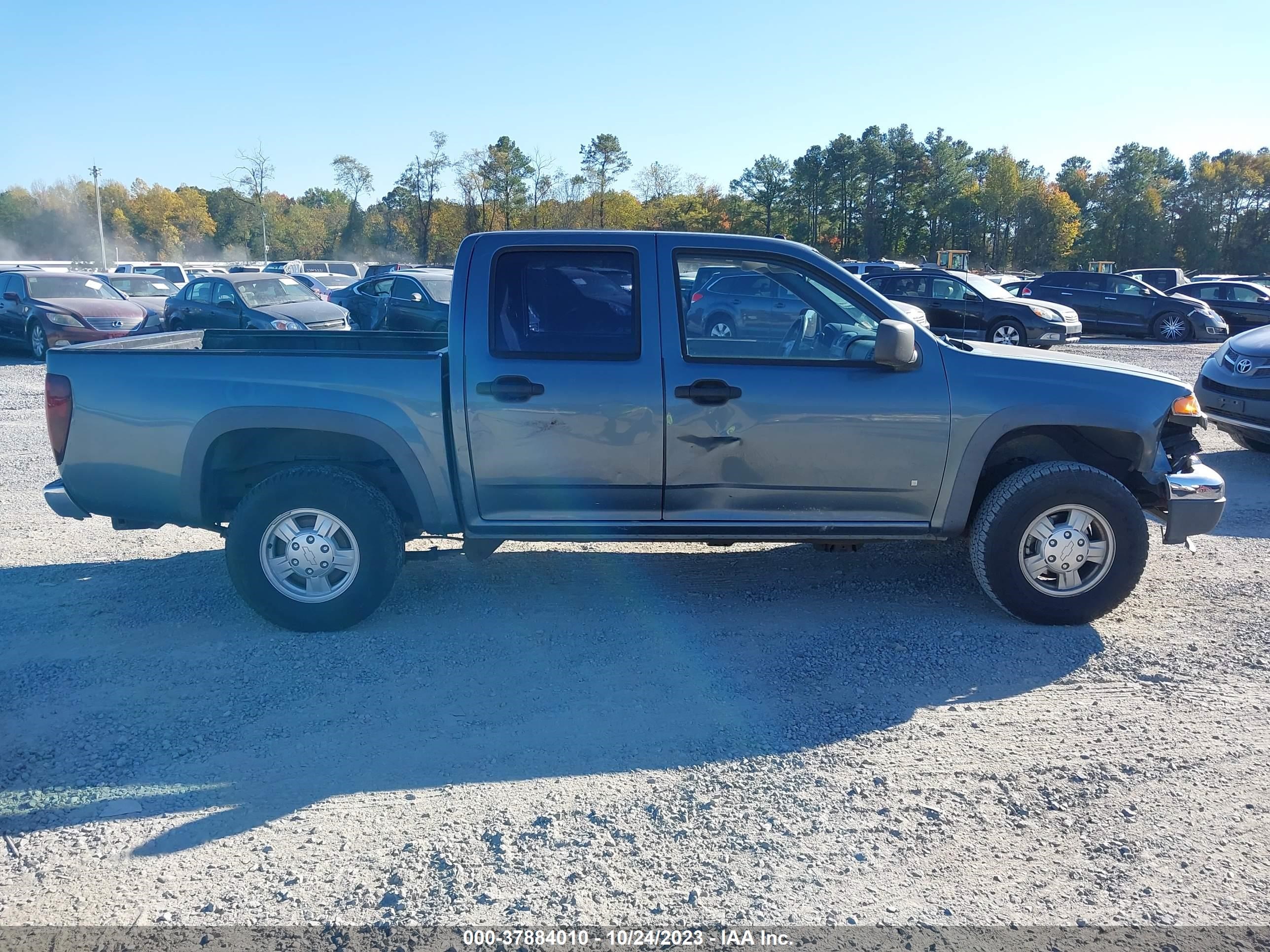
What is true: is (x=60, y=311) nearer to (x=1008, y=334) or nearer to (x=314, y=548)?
(x=314, y=548)

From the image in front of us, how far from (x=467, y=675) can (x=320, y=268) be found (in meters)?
46.0

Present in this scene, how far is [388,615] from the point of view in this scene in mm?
5348

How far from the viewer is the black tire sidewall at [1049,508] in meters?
4.93

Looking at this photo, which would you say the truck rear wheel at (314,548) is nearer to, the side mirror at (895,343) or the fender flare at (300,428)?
the fender flare at (300,428)

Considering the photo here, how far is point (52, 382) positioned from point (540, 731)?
3077mm

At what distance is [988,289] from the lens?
21.7 metres

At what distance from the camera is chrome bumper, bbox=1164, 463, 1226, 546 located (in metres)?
5.09

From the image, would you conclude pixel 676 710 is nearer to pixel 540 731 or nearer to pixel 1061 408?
pixel 540 731

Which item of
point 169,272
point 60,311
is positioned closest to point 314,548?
point 60,311

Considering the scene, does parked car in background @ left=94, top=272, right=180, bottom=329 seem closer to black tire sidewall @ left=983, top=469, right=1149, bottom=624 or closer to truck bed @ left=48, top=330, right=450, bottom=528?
truck bed @ left=48, top=330, right=450, bottom=528

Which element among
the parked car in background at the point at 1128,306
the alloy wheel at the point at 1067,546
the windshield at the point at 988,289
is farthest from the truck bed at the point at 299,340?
the parked car in background at the point at 1128,306

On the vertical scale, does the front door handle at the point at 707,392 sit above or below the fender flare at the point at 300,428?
above

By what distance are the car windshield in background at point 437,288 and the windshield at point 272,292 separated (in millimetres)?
2246

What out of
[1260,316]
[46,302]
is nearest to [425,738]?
[46,302]
